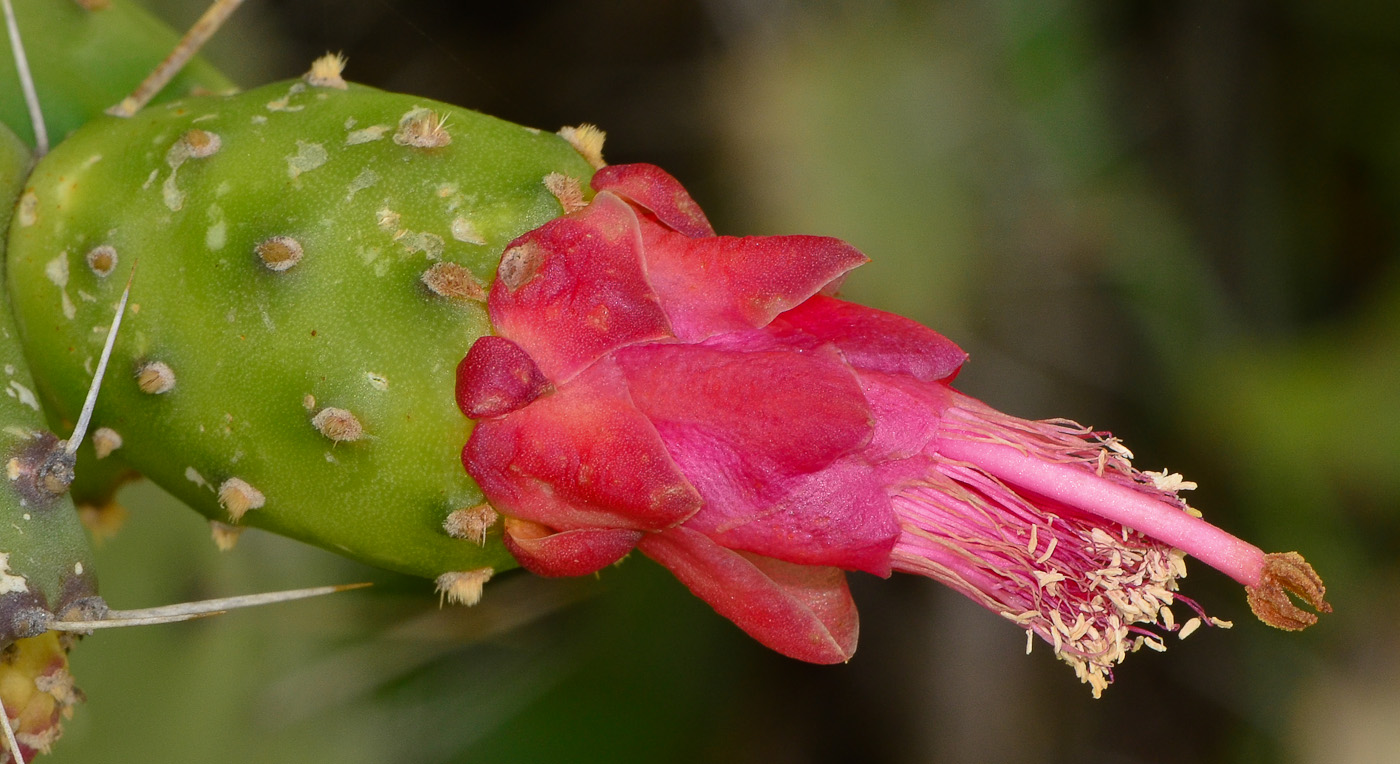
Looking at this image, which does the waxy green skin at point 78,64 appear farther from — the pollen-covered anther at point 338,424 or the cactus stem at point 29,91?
the pollen-covered anther at point 338,424

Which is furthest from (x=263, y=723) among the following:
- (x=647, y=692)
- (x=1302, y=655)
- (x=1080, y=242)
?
(x=1302, y=655)

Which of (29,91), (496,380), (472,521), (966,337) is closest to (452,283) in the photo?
(496,380)

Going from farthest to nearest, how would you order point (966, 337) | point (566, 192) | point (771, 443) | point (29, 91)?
1. point (966, 337)
2. point (29, 91)
3. point (566, 192)
4. point (771, 443)

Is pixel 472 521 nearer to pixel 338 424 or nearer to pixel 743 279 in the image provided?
pixel 338 424

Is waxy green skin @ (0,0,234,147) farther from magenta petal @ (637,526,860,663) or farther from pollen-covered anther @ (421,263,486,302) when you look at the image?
magenta petal @ (637,526,860,663)

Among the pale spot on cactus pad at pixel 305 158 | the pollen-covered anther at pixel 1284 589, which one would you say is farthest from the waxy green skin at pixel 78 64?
the pollen-covered anther at pixel 1284 589
